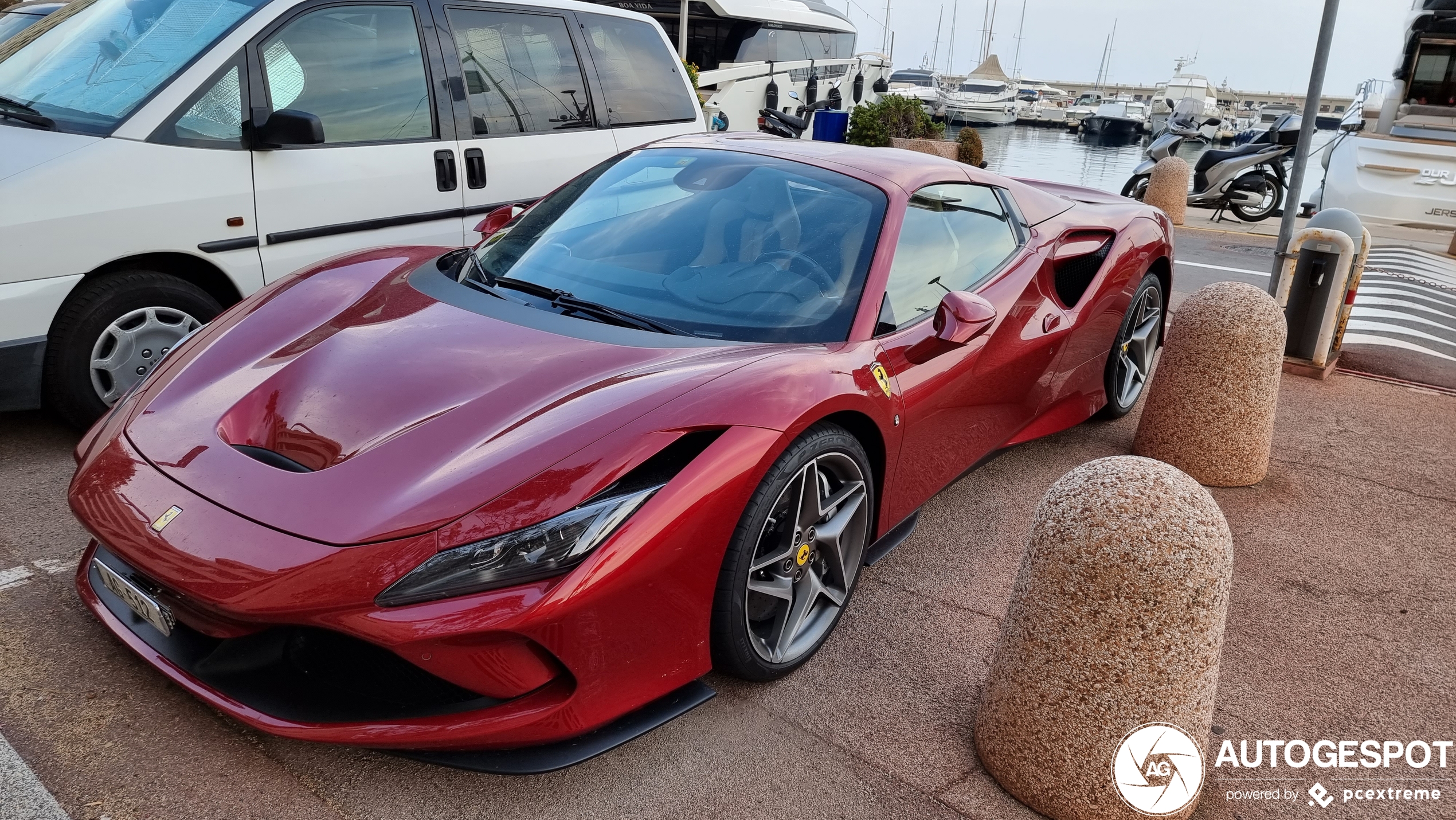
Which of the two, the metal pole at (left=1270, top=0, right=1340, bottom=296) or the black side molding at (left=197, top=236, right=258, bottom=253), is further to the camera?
the metal pole at (left=1270, top=0, right=1340, bottom=296)

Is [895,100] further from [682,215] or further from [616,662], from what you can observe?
[616,662]

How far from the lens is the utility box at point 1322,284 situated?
18.0ft

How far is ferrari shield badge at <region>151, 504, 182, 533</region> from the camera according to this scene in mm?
2131

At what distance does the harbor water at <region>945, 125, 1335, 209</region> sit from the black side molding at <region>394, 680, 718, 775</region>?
941 cm

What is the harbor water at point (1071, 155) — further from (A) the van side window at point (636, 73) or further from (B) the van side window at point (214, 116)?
(B) the van side window at point (214, 116)

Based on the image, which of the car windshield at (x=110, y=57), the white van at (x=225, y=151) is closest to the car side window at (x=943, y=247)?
the white van at (x=225, y=151)

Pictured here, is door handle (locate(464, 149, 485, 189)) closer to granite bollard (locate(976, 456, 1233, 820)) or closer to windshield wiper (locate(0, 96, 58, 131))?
windshield wiper (locate(0, 96, 58, 131))

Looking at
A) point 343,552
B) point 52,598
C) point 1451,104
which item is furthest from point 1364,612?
point 1451,104

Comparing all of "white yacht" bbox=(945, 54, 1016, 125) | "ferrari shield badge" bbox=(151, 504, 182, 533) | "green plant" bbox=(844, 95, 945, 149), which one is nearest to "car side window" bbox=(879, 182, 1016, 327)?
"ferrari shield badge" bbox=(151, 504, 182, 533)

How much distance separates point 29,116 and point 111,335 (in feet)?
3.03

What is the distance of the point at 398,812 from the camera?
213 cm

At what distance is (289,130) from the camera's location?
402cm

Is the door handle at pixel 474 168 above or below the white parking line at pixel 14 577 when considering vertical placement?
above

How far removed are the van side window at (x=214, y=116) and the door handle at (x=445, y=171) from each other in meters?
0.91
